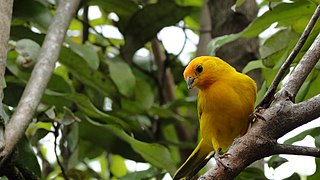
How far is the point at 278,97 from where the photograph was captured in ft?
5.04

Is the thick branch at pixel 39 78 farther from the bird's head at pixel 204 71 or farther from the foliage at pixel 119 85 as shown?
the bird's head at pixel 204 71

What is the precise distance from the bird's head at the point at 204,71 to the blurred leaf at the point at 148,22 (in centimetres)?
71

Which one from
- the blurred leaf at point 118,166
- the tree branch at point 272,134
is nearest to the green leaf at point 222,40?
the tree branch at point 272,134

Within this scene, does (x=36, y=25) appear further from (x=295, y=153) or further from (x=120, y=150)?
(x=295, y=153)

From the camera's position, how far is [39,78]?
6.76 feet

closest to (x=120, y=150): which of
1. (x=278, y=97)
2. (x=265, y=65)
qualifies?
(x=265, y=65)

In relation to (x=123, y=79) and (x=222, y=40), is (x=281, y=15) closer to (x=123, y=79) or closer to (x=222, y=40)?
(x=222, y=40)

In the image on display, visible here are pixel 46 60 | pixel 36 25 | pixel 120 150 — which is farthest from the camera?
pixel 120 150

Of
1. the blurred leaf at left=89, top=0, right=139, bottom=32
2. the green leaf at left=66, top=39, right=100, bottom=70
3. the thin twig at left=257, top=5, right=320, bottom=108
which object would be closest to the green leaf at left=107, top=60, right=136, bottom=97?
the green leaf at left=66, top=39, right=100, bottom=70

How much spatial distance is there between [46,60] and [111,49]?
4.38 feet

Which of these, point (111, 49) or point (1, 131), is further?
point (111, 49)

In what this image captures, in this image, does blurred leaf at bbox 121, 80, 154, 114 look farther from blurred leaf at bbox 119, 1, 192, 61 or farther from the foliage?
blurred leaf at bbox 119, 1, 192, 61

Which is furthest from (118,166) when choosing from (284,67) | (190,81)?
(284,67)

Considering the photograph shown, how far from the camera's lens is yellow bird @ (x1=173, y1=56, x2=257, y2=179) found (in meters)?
2.30
